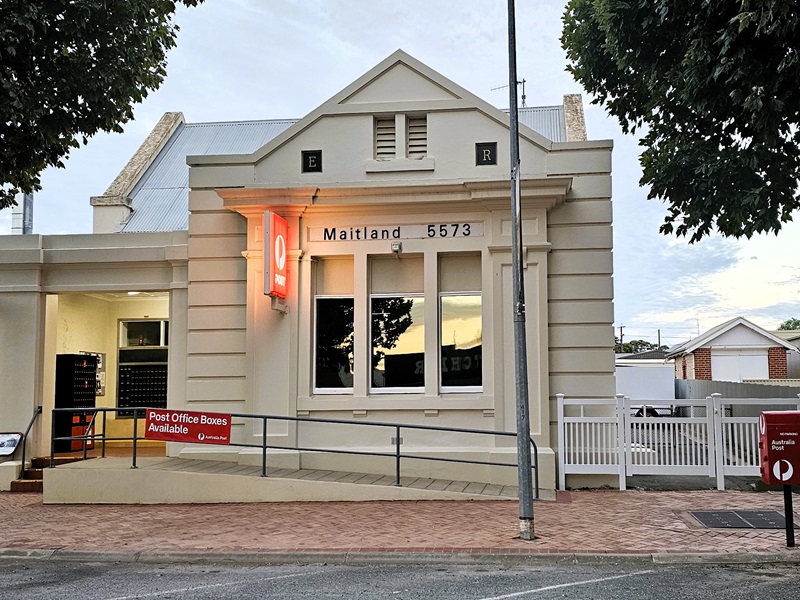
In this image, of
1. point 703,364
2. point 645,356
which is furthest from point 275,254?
point 645,356

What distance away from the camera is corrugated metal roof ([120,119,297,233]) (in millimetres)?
20297

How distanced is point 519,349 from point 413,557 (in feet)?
Answer: 9.16

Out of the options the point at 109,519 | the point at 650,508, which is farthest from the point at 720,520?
the point at 109,519

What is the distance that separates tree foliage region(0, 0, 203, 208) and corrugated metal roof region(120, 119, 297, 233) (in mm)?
6202

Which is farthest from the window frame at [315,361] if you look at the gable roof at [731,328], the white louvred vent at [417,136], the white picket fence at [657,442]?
the gable roof at [731,328]

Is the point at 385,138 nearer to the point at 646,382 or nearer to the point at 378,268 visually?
the point at 378,268

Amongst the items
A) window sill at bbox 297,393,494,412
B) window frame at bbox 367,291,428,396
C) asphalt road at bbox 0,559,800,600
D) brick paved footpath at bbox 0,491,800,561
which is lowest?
asphalt road at bbox 0,559,800,600

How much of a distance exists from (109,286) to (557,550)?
1041 cm

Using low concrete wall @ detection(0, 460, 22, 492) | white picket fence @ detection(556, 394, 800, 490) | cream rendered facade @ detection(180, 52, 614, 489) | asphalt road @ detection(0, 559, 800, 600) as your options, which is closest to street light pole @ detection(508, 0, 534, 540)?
asphalt road @ detection(0, 559, 800, 600)

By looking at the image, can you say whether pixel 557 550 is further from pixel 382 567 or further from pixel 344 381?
pixel 344 381

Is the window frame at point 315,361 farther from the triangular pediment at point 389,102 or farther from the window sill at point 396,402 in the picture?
the triangular pediment at point 389,102

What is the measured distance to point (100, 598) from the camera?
25.1ft

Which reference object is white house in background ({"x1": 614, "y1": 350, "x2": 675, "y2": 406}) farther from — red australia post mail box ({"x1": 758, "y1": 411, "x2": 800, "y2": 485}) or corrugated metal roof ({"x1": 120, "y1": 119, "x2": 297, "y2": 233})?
red australia post mail box ({"x1": 758, "y1": 411, "x2": 800, "y2": 485})

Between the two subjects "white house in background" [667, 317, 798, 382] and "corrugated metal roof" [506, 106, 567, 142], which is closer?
"corrugated metal roof" [506, 106, 567, 142]
